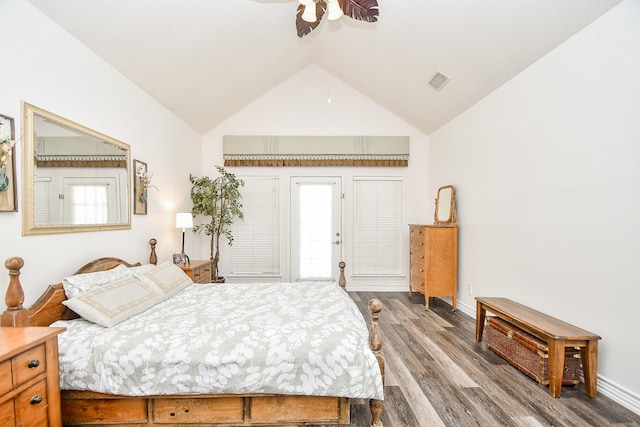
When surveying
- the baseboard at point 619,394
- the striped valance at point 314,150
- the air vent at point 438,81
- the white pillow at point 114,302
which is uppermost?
the air vent at point 438,81

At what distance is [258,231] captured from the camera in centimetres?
501

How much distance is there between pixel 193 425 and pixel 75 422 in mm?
666

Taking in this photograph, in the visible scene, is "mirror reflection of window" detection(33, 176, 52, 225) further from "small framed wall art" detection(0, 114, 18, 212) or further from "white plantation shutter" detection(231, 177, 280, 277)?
"white plantation shutter" detection(231, 177, 280, 277)

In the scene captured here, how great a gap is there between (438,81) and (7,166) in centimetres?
405

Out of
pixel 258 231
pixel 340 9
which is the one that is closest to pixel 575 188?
pixel 340 9

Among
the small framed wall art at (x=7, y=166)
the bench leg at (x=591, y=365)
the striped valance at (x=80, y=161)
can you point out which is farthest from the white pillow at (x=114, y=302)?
the bench leg at (x=591, y=365)

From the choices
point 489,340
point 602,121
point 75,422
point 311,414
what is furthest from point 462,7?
point 75,422

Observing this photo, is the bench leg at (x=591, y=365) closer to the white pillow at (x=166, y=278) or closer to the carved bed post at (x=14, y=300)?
the white pillow at (x=166, y=278)

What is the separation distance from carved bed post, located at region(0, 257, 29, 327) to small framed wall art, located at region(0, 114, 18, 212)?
1.13ft

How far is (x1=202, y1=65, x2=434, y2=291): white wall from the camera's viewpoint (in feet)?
16.4

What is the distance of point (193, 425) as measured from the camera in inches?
67.9

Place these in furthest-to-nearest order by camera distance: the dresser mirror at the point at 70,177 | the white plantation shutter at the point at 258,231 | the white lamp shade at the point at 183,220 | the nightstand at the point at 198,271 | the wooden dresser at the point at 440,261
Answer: the white plantation shutter at the point at 258,231, the wooden dresser at the point at 440,261, the white lamp shade at the point at 183,220, the nightstand at the point at 198,271, the dresser mirror at the point at 70,177

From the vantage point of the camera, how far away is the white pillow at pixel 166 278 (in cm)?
243

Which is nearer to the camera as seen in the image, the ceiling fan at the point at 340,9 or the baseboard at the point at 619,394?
the baseboard at the point at 619,394
